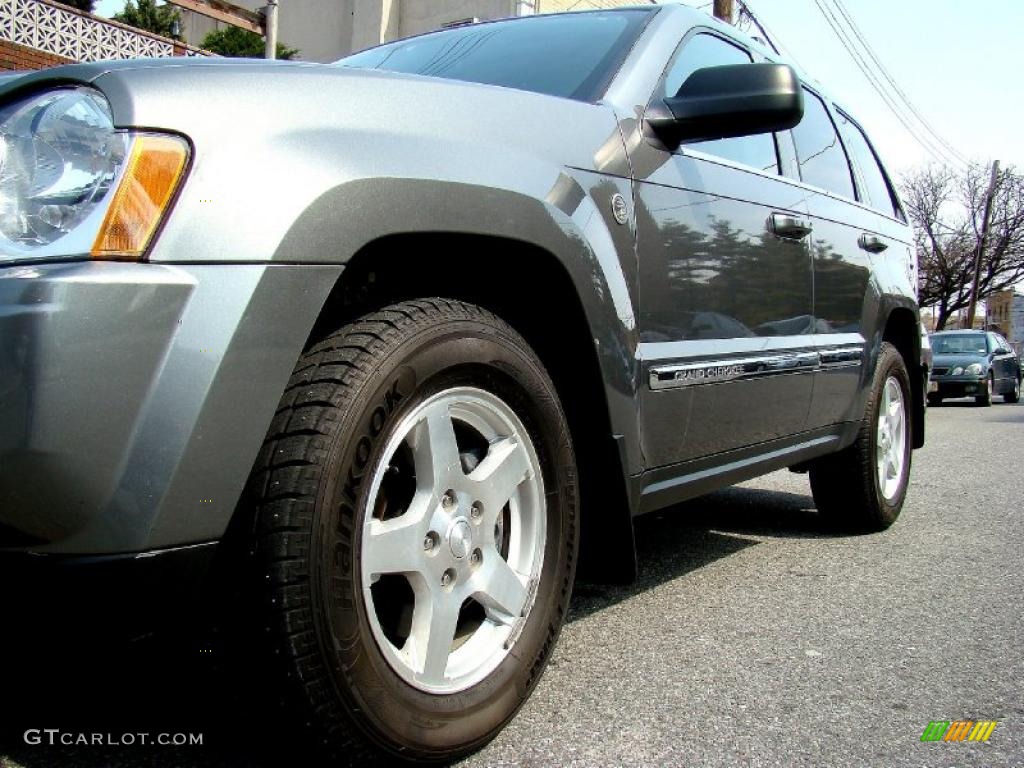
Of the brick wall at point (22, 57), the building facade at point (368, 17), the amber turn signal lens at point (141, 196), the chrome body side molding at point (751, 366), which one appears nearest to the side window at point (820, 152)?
the chrome body side molding at point (751, 366)

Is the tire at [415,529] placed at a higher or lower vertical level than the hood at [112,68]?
lower

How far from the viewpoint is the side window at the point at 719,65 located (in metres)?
2.86

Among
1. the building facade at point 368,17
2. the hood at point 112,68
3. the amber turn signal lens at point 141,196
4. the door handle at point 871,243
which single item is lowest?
the door handle at point 871,243

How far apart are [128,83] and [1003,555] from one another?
3.85 meters

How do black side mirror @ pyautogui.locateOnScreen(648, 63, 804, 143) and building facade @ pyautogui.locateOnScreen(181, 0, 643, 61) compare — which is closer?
black side mirror @ pyautogui.locateOnScreen(648, 63, 804, 143)

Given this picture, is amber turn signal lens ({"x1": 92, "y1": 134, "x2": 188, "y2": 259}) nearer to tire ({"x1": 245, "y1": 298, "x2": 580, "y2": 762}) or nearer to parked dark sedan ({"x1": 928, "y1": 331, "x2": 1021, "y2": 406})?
tire ({"x1": 245, "y1": 298, "x2": 580, "y2": 762})

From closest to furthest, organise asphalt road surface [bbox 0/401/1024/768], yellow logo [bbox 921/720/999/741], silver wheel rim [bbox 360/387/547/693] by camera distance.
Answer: silver wheel rim [bbox 360/387/547/693]
asphalt road surface [bbox 0/401/1024/768]
yellow logo [bbox 921/720/999/741]

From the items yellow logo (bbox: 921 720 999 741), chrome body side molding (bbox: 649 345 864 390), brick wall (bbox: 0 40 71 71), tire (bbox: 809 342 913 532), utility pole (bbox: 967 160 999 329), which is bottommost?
utility pole (bbox: 967 160 999 329)

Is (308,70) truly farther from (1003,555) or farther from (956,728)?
(1003,555)

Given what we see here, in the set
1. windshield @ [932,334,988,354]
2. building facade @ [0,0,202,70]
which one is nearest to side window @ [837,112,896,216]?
building facade @ [0,0,202,70]

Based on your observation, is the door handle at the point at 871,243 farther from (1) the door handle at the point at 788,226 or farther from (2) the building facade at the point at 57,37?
(2) the building facade at the point at 57,37

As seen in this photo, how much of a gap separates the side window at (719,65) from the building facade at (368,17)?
16.6m

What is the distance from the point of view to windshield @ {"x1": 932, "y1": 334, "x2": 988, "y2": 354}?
19875 mm

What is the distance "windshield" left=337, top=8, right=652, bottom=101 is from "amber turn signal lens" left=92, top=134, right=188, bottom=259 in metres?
1.08
